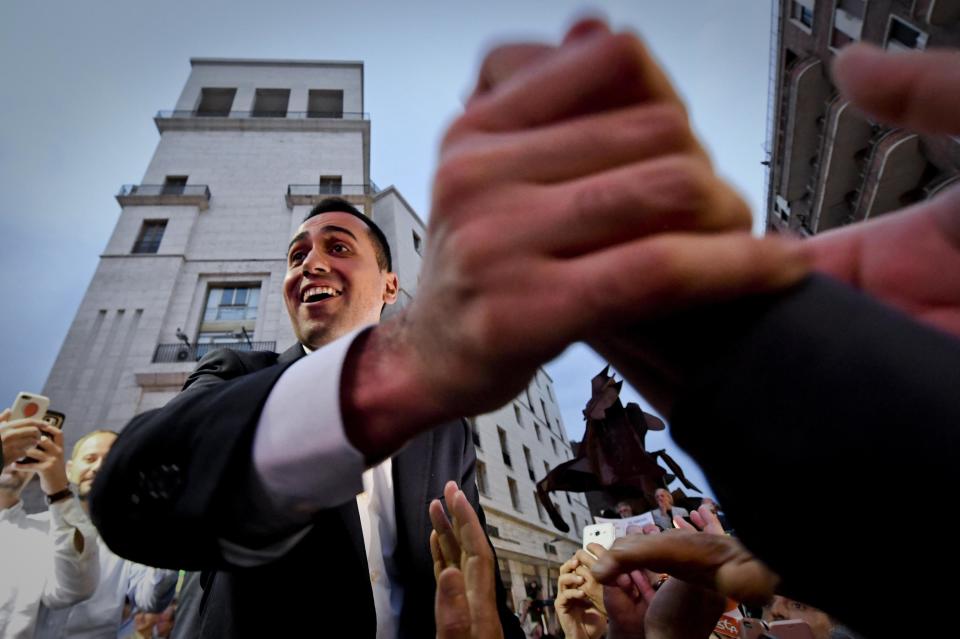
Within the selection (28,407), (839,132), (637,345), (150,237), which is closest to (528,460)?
(839,132)

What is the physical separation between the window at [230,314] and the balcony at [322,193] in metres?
3.70

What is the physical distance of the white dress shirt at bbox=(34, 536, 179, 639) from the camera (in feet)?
10.9

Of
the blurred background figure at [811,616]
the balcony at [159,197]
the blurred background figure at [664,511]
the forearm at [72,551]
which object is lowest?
the blurred background figure at [811,616]

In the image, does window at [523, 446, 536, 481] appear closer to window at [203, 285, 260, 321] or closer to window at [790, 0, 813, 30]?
window at [203, 285, 260, 321]

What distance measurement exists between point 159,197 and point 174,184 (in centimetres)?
122

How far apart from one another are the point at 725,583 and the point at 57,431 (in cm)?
358

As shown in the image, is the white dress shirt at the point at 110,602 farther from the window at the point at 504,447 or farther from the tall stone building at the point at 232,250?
the window at the point at 504,447

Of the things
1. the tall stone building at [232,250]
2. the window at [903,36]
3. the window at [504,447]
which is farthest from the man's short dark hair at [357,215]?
the window at [504,447]

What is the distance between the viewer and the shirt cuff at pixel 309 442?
64 cm

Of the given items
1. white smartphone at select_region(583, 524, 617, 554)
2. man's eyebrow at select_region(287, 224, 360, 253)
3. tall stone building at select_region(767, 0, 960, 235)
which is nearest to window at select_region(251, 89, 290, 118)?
tall stone building at select_region(767, 0, 960, 235)

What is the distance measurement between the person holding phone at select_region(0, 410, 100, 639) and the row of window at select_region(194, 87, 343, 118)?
810 inches

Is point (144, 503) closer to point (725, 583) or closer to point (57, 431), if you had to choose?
point (725, 583)

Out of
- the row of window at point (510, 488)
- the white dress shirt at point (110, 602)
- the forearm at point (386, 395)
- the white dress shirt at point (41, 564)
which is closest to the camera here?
the forearm at point (386, 395)

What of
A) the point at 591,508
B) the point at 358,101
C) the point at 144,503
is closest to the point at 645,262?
the point at 144,503
